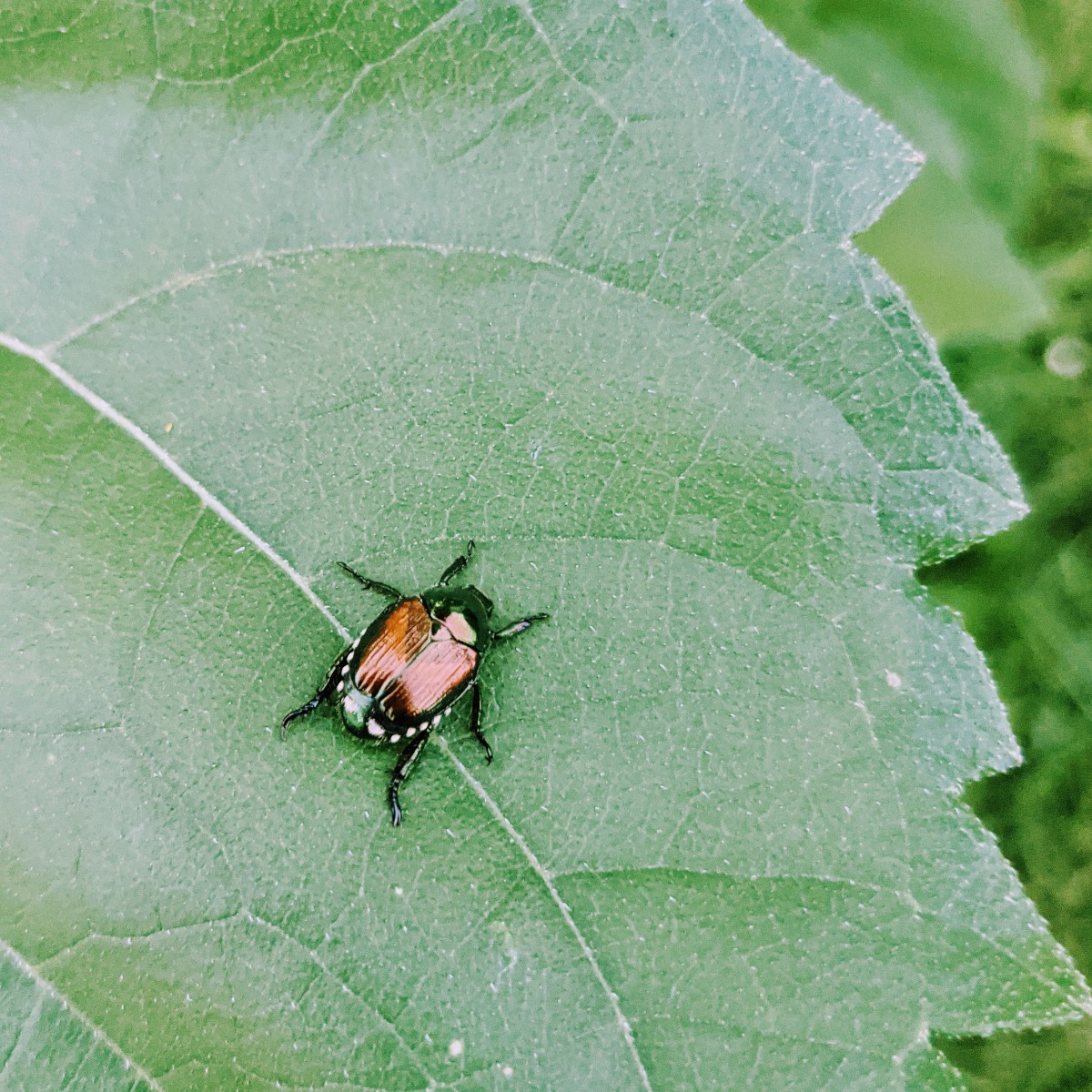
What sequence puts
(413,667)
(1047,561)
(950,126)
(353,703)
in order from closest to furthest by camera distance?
(353,703), (413,667), (950,126), (1047,561)

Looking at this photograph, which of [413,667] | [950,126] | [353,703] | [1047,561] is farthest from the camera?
[1047,561]

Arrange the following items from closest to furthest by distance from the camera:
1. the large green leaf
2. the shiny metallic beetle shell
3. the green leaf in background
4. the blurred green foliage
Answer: the large green leaf, the shiny metallic beetle shell, the green leaf in background, the blurred green foliage

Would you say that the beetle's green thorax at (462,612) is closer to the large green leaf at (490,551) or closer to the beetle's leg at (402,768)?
the large green leaf at (490,551)

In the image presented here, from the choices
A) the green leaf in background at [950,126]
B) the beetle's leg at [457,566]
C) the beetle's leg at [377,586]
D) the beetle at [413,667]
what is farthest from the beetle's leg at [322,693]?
the green leaf in background at [950,126]

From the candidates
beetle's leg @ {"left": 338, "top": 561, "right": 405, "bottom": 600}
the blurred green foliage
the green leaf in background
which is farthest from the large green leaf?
the blurred green foliage

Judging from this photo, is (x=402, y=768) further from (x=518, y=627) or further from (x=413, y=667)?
(x=518, y=627)

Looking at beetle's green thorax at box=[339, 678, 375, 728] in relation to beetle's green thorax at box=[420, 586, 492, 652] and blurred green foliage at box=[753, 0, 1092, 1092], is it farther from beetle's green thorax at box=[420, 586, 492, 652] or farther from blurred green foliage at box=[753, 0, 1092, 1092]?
blurred green foliage at box=[753, 0, 1092, 1092]

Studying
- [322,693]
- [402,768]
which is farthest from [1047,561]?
[322,693]
